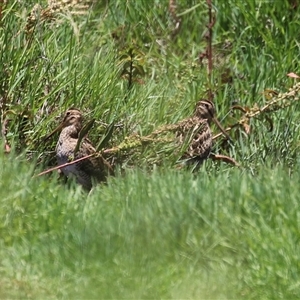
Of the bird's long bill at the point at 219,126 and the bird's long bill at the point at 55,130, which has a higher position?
the bird's long bill at the point at 55,130

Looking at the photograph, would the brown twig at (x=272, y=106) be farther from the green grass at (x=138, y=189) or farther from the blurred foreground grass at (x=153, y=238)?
the blurred foreground grass at (x=153, y=238)

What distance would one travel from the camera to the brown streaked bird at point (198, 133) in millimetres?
7043

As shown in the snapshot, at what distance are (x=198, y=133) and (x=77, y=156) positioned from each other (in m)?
0.94

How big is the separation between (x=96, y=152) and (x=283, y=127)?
66.9 inches

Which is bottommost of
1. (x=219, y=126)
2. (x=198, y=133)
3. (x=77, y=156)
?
(x=219, y=126)

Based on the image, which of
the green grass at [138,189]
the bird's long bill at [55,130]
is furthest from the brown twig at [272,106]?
the bird's long bill at [55,130]

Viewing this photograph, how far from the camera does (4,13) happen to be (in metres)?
7.40

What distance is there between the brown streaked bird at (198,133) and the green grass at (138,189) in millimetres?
117

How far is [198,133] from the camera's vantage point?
7.21 meters

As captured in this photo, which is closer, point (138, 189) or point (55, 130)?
point (138, 189)

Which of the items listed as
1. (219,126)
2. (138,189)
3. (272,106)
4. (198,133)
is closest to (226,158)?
(198,133)

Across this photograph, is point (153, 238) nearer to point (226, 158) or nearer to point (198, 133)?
point (226, 158)

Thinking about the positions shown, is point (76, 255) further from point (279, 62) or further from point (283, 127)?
point (279, 62)

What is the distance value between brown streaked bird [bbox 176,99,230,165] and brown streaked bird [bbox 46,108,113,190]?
0.61 m
